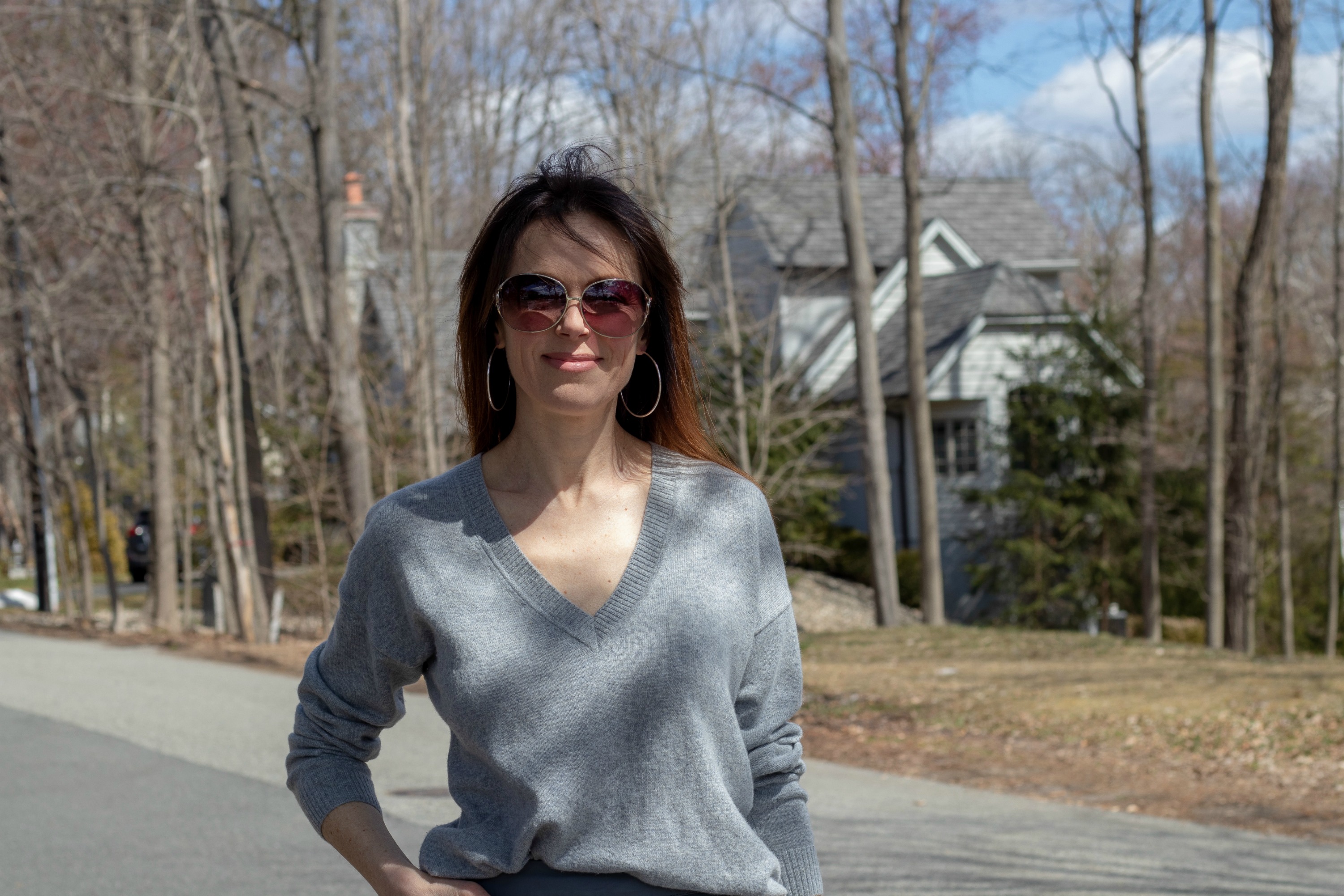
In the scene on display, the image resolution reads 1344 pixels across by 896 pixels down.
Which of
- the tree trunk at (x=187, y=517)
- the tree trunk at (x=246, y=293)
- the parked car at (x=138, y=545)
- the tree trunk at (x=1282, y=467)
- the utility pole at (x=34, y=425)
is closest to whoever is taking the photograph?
the tree trunk at (x=246, y=293)

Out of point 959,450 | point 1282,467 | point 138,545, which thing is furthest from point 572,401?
point 138,545

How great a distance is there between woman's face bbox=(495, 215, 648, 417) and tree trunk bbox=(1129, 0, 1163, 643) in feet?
68.4

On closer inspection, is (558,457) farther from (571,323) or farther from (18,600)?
(18,600)

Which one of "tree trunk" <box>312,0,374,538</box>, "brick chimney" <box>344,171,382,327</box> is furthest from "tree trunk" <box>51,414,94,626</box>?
"tree trunk" <box>312,0,374,538</box>

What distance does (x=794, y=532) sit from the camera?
22.5m

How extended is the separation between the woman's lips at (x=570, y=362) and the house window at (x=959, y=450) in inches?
981

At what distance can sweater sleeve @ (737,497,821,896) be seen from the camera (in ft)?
6.71

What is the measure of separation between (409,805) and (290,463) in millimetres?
10483

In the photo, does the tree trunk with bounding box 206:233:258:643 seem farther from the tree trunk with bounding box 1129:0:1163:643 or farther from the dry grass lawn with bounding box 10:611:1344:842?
the tree trunk with bounding box 1129:0:1163:643

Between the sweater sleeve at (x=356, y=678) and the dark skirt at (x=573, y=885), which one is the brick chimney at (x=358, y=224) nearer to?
the sweater sleeve at (x=356, y=678)

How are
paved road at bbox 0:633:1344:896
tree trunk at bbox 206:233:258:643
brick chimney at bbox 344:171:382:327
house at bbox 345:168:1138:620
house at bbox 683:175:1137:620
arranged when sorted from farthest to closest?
1. house at bbox 683:175:1137:620
2. house at bbox 345:168:1138:620
3. brick chimney at bbox 344:171:382:327
4. tree trunk at bbox 206:233:258:643
5. paved road at bbox 0:633:1344:896

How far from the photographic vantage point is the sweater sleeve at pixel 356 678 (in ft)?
6.57

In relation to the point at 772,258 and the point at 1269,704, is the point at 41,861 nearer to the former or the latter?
the point at 1269,704

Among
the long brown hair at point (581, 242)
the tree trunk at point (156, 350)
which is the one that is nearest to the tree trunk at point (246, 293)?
the tree trunk at point (156, 350)
